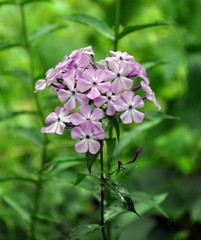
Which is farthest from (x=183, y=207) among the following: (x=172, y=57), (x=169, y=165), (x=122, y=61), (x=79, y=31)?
(x=79, y=31)

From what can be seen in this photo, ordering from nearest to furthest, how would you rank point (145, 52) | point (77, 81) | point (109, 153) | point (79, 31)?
1. point (77, 81)
2. point (109, 153)
3. point (145, 52)
4. point (79, 31)

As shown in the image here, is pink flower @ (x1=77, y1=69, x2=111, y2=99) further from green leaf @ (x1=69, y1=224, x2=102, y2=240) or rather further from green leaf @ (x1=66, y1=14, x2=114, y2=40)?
green leaf @ (x1=66, y1=14, x2=114, y2=40)

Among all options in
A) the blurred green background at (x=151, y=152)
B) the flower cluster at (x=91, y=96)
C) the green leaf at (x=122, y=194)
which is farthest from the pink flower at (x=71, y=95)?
the blurred green background at (x=151, y=152)

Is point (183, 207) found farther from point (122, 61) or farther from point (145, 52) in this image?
point (122, 61)

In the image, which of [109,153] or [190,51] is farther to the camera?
[190,51]

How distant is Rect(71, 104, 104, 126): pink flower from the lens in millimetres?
1331

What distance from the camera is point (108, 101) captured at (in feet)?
4.43

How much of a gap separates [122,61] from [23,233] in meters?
1.47

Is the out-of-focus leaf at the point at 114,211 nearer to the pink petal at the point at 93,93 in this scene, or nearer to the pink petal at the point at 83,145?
the pink petal at the point at 83,145

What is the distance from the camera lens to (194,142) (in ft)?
8.91

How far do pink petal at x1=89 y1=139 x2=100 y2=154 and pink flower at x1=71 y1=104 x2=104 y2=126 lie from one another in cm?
5

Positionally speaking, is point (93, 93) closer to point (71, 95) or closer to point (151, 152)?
point (71, 95)

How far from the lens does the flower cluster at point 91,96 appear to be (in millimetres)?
1334

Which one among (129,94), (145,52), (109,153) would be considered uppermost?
(129,94)
